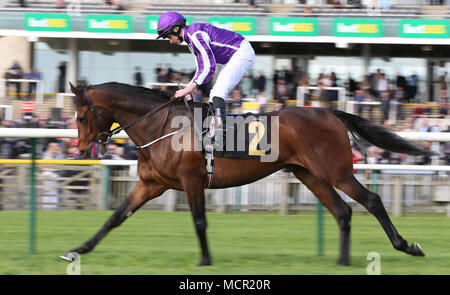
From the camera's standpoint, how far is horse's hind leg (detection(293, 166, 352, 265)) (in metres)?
5.06

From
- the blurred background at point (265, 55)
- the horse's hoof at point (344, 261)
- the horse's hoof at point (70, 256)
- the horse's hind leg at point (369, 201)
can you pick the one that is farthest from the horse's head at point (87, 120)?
the blurred background at point (265, 55)

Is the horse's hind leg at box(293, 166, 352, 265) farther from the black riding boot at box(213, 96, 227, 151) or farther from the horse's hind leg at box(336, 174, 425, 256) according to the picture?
the black riding boot at box(213, 96, 227, 151)

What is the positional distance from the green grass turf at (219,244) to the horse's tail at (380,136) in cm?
83

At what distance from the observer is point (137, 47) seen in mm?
16922

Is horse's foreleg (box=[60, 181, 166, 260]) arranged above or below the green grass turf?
above

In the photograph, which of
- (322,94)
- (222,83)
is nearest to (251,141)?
(222,83)

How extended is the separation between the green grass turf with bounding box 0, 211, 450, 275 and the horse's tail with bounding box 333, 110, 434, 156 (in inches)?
32.5

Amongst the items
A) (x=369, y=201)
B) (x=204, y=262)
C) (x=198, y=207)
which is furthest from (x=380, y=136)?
(x=204, y=262)

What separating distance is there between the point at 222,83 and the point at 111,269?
5.11 feet

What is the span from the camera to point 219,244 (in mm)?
6254

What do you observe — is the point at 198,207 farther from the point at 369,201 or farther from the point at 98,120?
the point at 369,201

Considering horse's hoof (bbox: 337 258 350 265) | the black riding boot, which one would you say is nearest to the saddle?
the black riding boot

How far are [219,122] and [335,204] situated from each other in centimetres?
106

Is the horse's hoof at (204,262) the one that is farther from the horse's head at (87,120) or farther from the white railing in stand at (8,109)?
the white railing in stand at (8,109)
